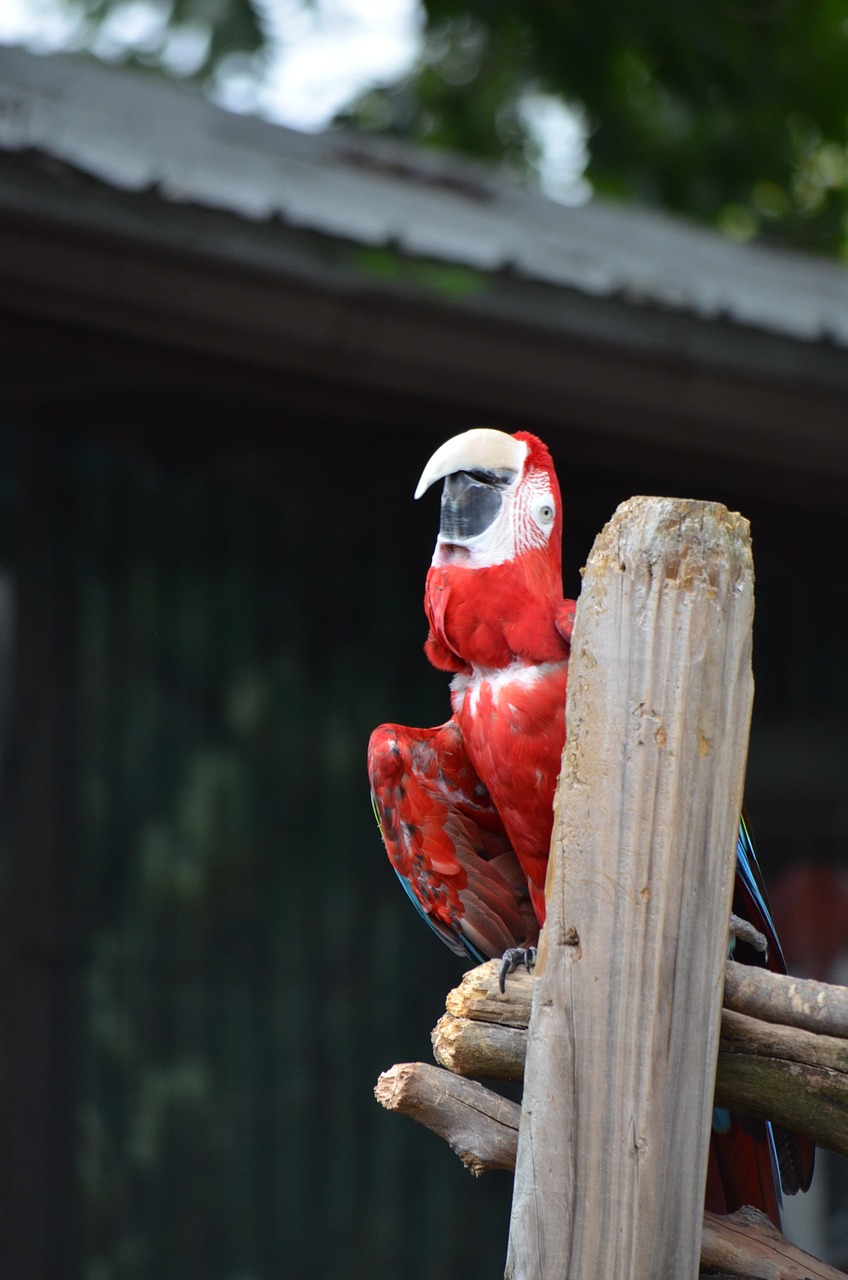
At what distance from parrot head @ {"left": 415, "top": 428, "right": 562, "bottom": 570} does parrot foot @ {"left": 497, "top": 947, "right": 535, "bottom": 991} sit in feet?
1.50

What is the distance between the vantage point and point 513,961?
1.66 m

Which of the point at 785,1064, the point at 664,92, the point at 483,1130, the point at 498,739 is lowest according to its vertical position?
the point at 483,1130

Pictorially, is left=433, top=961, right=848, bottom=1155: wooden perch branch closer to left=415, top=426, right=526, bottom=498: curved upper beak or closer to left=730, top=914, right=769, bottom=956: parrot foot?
left=730, top=914, right=769, bottom=956: parrot foot

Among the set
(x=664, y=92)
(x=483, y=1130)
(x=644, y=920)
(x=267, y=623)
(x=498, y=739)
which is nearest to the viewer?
(x=644, y=920)

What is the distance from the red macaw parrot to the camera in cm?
162

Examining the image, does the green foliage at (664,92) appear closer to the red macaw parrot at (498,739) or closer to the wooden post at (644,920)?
the red macaw parrot at (498,739)

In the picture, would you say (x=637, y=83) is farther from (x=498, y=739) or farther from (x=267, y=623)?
(x=498, y=739)

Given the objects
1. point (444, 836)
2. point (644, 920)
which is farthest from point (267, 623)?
point (644, 920)

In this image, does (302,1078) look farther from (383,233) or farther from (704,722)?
(704,722)

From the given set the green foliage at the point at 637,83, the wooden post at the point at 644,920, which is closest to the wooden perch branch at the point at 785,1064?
the wooden post at the point at 644,920

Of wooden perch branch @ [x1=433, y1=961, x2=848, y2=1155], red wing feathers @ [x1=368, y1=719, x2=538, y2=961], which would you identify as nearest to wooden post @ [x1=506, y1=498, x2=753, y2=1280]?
wooden perch branch @ [x1=433, y1=961, x2=848, y2=1155]

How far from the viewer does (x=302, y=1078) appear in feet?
11.5

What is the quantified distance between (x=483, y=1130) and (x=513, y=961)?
0.25 m

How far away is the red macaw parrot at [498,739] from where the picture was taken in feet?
5.31
